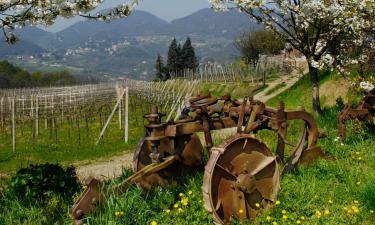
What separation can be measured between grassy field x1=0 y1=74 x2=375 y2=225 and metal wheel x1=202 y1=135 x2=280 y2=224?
22cm

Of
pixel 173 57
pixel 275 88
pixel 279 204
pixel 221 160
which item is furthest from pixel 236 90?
pixel 173 57

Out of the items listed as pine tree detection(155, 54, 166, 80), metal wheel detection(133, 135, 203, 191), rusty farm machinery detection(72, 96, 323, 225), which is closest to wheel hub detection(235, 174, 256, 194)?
rusty farm machinery detection(72, 96, 323, 225)

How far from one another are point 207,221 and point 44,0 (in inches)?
153

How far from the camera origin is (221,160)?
638cm

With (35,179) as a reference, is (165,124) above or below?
above

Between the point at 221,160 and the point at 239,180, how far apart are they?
0.39 meters

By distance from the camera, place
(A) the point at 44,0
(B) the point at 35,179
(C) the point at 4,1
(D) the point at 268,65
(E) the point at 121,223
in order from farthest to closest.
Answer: (D) the point at 268,65
(B) the point at 35,179
(A) the point at 44,0
(C) the point at 4,1
(E) the point at 121,223

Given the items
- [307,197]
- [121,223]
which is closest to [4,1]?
[121,223]

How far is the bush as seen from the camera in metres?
7.45

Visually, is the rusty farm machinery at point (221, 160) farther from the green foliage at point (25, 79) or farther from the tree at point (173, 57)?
the green foliage at point (25, 79)

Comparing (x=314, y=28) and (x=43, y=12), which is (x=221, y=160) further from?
(x=314, y=28)

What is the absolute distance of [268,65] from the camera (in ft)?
165

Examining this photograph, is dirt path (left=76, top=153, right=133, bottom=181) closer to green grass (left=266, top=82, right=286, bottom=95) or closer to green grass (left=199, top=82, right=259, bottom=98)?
green grass (left=266, top=82, right=286, bottom=95)

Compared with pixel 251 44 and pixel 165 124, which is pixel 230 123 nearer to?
pixel 165 124
